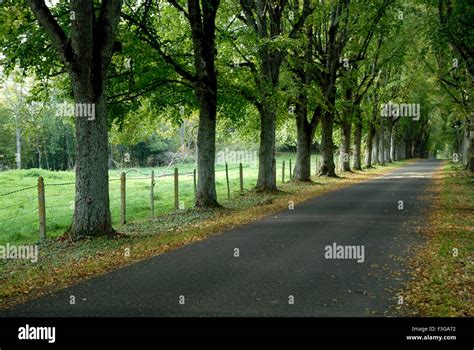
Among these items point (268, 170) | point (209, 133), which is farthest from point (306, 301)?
point (268, 170)

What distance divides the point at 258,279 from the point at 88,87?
6.76 meters

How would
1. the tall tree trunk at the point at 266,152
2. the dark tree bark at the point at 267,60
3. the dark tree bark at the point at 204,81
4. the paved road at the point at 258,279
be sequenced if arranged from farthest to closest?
the tall tree trunk at the point at 266,152 < the dark tree bark at the point at 267,60 < the dark tree bark at the point at 204,81 < the paved road at the point at 258,279

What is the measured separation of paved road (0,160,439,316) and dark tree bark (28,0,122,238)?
273 centimetres

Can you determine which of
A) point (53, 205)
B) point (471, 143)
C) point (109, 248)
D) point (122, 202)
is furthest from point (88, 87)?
point (471, 143)

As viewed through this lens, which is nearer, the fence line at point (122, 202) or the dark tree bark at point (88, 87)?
the dark tree bark at point (88, 87)

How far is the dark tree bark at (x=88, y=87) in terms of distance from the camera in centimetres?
1155

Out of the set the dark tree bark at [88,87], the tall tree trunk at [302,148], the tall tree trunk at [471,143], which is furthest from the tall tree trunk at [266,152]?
the tall tree trunk at [471,143]

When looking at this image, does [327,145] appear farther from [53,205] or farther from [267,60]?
[53,205]

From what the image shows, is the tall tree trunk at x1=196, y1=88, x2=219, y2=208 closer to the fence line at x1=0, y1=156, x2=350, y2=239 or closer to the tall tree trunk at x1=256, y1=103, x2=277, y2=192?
the fence line at x1=0, y1=156, x2=350, y2=239

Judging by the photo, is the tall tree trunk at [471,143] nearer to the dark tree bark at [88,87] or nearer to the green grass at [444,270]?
the green grass at [444,270]

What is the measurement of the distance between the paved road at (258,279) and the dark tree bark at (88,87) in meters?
2.73

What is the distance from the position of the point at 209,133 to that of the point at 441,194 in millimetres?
11768
